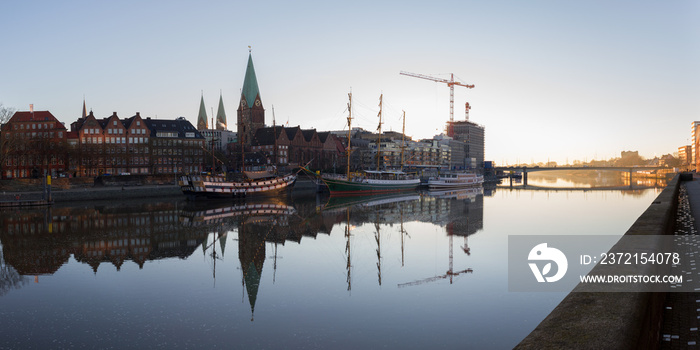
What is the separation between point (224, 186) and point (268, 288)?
45.1 m

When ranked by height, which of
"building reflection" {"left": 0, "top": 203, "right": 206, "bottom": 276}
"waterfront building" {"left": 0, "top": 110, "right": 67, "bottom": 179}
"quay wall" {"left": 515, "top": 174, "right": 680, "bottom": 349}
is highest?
"waterfront building" {"left": 0, "top": 110, "right": 67, "bottom": 179}

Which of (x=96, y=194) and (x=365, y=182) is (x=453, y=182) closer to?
(x=365, y=182)

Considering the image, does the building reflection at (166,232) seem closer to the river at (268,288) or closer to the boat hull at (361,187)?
the river at (268,288)

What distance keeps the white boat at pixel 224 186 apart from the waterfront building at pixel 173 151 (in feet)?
115

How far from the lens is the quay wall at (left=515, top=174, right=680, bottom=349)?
4645 millimetres

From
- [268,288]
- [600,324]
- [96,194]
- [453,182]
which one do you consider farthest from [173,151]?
[600,324]

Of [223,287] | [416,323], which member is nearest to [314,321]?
[416,323]

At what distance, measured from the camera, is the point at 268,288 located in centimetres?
1416

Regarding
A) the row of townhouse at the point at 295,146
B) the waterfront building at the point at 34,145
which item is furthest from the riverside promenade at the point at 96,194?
the row of townhouse at the point at 295,146

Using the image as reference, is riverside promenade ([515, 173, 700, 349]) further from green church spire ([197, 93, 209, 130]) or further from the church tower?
green church spire ([197, 93, 209, 130])

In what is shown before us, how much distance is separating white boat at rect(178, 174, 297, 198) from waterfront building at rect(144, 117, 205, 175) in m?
35.1

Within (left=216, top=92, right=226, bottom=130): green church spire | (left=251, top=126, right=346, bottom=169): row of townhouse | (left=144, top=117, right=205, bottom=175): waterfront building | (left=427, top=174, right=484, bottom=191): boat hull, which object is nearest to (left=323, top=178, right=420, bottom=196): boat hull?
(left=427, top=174, right=484, bottom=191): boat hull

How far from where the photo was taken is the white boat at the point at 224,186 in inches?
2176

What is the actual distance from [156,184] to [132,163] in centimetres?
3071
